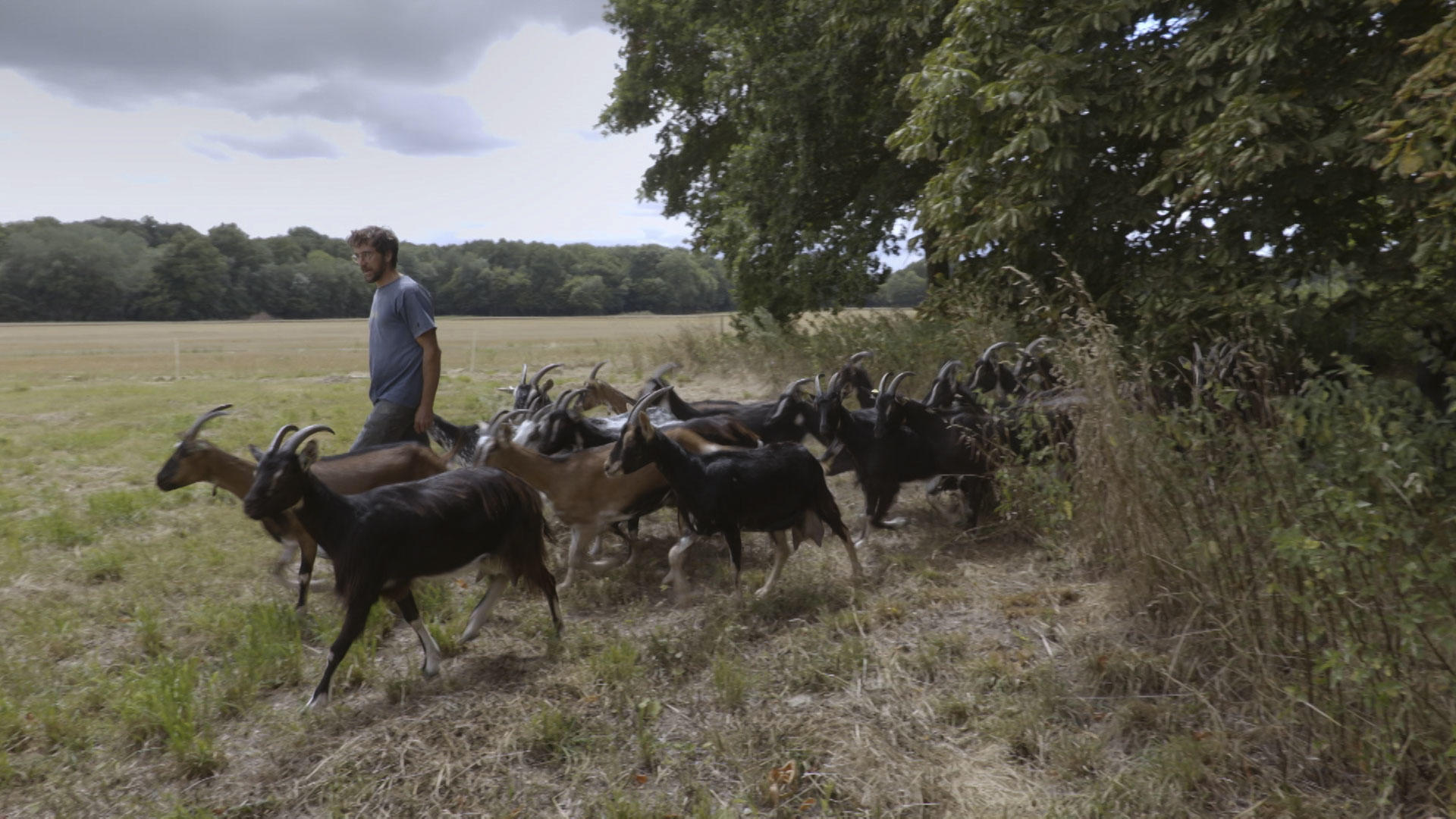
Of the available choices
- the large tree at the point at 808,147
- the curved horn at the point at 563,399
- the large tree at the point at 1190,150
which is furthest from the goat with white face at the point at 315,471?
the large tree at the point at 808,147

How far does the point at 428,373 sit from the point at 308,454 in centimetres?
126

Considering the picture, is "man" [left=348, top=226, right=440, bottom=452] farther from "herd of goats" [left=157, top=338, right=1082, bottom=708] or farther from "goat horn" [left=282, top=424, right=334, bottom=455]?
"goat horn" [left=282, top=424, right=334, bottom=455]

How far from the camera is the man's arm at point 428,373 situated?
5672 millimetres

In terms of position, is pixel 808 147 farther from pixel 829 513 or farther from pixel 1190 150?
pixel 829 513

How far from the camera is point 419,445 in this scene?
243 inches

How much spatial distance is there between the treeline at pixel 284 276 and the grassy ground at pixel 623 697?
61.6m

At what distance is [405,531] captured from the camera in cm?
459

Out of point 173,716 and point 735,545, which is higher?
point 735,545

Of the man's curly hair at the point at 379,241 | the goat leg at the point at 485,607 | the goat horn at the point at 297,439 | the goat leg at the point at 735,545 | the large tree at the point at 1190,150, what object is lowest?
the goat leg at the point at 485,607

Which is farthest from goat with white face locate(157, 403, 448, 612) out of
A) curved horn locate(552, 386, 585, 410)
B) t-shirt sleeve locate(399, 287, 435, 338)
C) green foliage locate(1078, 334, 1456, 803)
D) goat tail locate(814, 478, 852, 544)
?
green foliage locate(1078, 334, 1456, 803)

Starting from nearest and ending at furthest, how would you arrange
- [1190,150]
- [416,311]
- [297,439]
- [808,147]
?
[297,439] → [416,311] → [1190,150] → [808,147]

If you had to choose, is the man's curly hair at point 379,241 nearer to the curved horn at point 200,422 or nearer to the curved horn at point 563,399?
the curved horn at point 200,422

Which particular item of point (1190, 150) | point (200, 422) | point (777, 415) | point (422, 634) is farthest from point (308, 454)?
point (1190, 150)

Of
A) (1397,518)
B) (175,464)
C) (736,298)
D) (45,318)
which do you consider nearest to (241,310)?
(45,318)
